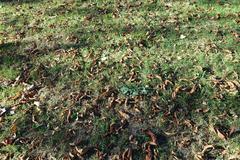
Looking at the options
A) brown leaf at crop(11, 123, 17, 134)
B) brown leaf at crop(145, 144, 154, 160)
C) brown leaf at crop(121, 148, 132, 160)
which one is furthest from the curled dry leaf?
brown leaf at crop(11, 123, 17, 134)

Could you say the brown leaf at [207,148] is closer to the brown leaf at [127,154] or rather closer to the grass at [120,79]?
the grass at [120,79]

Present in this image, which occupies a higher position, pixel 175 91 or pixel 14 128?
pixel 175 91

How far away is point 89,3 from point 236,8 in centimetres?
285

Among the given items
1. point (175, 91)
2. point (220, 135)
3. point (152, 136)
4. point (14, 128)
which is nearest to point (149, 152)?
point (152, 136)

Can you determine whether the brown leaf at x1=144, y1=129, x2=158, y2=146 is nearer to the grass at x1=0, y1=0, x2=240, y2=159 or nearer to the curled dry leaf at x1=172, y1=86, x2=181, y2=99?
the grass at x1=0, y1=0, x2=240, y2=159

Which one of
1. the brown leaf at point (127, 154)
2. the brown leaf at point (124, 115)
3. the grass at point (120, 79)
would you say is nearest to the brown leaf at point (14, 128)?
the grass at point (120, 79)

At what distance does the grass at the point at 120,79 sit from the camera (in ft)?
14.3

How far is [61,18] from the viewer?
6957mm

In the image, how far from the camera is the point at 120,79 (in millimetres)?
5262

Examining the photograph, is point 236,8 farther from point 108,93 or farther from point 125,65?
point 108,93

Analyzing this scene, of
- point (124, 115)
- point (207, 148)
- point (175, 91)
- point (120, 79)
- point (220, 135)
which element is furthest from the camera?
point (120, 79)

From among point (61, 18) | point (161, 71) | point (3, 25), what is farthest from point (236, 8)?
point (3, 25)

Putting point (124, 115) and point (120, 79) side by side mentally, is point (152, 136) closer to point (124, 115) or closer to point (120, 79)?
point (124, 115)

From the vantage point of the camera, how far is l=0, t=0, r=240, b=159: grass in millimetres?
4371
